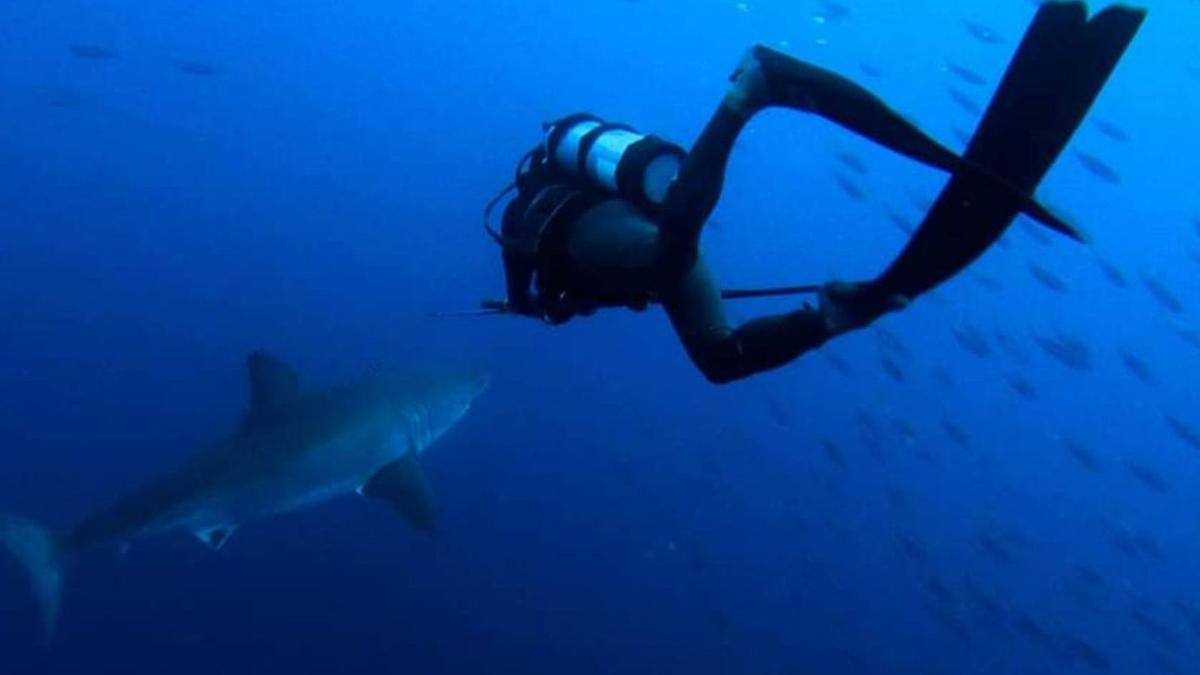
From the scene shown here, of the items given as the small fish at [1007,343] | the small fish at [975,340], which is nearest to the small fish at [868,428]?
the small fish at [975,340]

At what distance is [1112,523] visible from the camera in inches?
527

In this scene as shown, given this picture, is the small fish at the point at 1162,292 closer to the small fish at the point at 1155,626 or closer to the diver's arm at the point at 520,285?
the small fish at the point at 1155,626

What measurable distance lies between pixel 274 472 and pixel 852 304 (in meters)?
5.83

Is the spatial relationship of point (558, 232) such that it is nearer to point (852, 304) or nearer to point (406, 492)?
point (852, 304)

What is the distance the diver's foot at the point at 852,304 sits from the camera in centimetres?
236

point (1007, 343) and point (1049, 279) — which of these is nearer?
point (1049, 279)

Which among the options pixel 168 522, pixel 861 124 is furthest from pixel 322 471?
pixel 861 124

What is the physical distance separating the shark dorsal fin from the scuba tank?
4.34 meters

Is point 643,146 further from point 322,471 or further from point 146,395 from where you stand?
point 146,395

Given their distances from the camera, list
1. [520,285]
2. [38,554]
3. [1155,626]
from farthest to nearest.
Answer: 1. [1155,626]
2. [38,554]
3. [520,285]

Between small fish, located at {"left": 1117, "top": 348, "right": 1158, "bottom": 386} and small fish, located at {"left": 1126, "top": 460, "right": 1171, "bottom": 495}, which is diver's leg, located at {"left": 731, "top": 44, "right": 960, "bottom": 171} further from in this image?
small fish, located at {"left": 1126, "top": 460, "right": 1171, "bottom": 495}

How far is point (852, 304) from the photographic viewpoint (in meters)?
2.41

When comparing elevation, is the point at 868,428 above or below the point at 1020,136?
below

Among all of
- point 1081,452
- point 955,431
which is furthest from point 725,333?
point 1081,452
